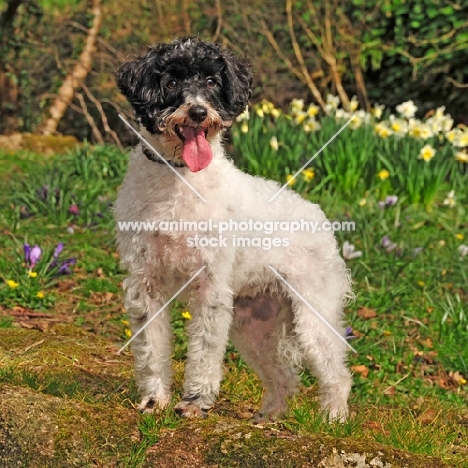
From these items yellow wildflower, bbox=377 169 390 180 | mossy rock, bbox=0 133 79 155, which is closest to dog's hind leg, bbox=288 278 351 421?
yellow wildflower, bbox=377 169 390 180

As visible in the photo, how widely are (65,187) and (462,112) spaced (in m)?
5.30

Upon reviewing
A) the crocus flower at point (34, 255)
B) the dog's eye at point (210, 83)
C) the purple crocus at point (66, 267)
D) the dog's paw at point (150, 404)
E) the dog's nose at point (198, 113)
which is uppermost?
the dog's eye at point (210, 83)

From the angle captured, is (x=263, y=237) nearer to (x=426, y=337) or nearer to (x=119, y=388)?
(x=119, y=388)

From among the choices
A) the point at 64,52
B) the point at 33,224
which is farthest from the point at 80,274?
the point at 64,52

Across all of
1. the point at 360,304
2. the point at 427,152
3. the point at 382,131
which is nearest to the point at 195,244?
the point at 360,304

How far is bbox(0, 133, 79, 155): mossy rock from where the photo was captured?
10.0 metres

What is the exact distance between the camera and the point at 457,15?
34.2 feet

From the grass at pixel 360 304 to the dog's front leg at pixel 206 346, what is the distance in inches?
10.1

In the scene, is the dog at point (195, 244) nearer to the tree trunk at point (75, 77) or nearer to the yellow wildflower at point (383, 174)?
the yellow wildflower at point (383, 174)

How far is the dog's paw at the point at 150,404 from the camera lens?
410cm

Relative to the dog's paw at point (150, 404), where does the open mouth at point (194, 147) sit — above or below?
above

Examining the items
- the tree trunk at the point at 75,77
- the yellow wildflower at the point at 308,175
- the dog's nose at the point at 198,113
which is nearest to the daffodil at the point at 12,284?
the dog's nose at the point at 198,113

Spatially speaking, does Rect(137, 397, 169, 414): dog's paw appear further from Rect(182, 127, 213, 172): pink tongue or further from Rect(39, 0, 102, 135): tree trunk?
Rect(39, 0, 102, 135): tree trunk

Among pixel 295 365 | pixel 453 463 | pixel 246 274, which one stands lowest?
pixel 295 365
